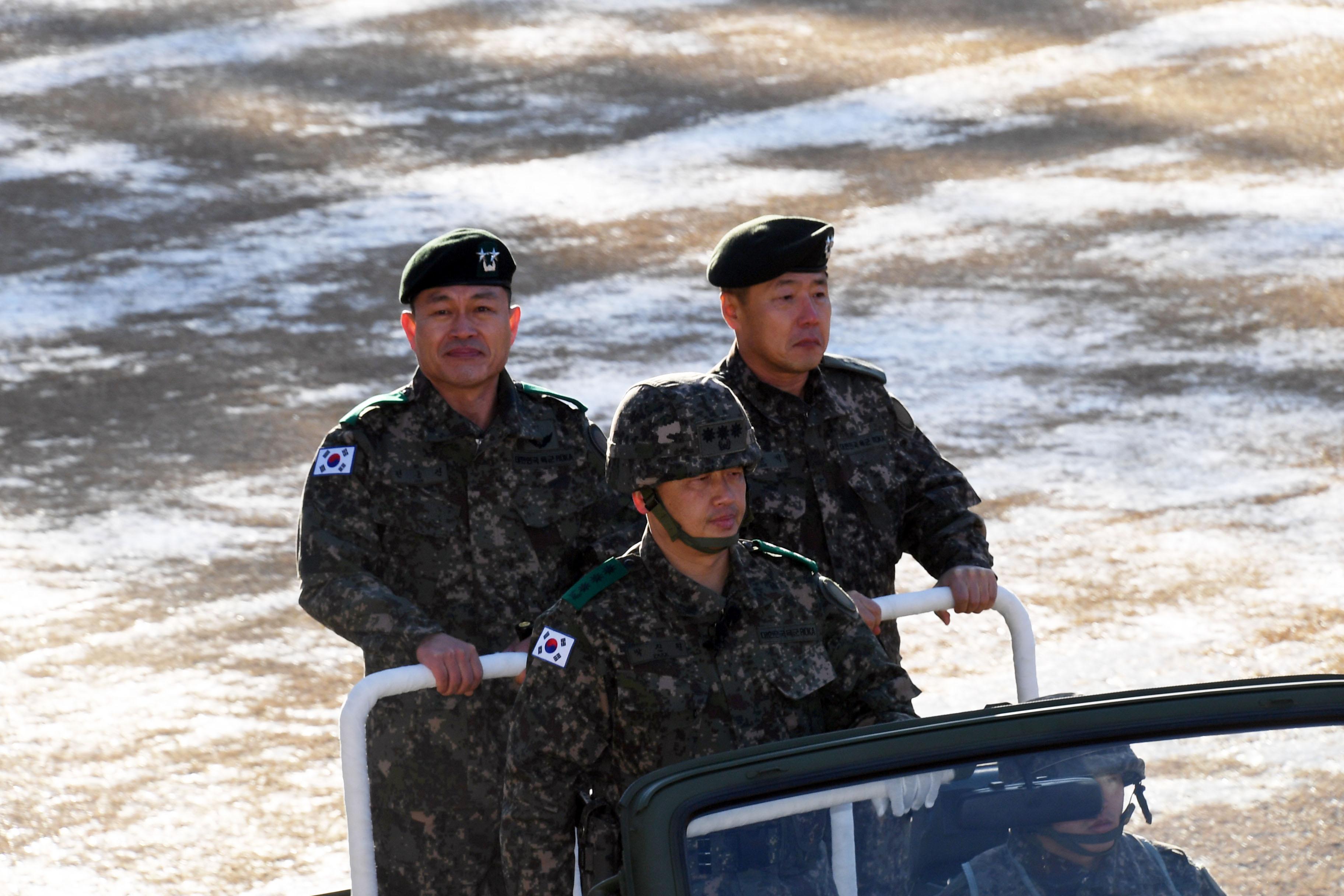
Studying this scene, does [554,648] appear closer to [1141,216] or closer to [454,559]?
[454,559]

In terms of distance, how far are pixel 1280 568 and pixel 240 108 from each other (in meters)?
11.6

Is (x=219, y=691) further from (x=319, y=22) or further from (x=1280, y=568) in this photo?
(x=319, y=22)

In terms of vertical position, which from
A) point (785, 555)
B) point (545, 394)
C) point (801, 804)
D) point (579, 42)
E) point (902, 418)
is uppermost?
point (579, 42)

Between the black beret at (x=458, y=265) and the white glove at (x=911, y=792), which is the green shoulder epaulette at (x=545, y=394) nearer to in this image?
the black beret at (x=458, y=265)

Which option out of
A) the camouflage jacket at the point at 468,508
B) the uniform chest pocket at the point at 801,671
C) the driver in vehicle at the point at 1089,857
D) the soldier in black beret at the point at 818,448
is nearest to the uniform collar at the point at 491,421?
the camouflage jacket at the point at 468,508

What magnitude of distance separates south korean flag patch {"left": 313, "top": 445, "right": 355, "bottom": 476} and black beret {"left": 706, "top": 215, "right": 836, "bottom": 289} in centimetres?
93

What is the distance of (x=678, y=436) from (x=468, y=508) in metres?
1.19

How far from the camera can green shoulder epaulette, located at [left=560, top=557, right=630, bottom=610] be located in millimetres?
3115

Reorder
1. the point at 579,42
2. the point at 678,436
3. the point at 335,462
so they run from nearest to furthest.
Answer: the point at 678,436, the point at 335,462, the point at 579,42

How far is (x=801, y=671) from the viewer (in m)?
3.11

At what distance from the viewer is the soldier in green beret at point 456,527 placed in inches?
158

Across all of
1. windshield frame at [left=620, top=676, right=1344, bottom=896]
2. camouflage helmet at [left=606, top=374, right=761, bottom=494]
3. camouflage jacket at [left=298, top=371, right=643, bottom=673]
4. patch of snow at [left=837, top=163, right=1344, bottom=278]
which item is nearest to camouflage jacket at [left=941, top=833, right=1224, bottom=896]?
windshield frame at [left=620, top=676, right=1344, bottom=896]

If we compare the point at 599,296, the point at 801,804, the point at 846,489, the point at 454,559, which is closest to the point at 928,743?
the point at 801,804

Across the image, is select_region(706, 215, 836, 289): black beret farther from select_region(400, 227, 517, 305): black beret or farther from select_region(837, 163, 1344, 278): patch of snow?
select_region(837, 163, 1344, 278): patch of snow
